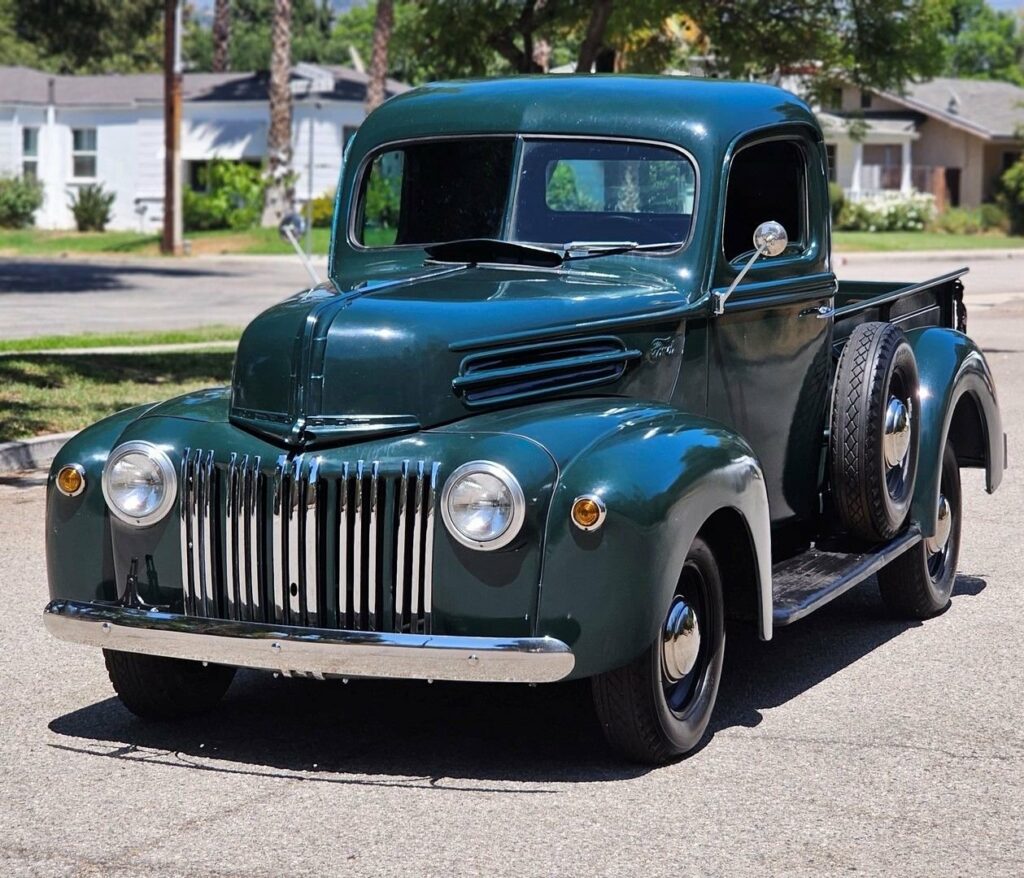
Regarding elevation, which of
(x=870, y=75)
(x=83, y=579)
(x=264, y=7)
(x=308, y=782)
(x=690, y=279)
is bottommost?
(x=308, y=782)

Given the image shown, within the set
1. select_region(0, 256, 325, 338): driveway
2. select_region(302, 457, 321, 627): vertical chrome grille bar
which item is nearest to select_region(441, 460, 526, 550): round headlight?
select_region(302, 457, 321, 627): vertical chrome grille bar

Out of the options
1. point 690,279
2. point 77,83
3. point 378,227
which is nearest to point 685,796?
point 690,279

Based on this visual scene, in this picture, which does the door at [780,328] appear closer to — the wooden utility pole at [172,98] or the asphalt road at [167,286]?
the asphalt road at [167,286]

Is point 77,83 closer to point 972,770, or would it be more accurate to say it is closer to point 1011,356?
point 1011,356

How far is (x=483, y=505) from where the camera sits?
16.0 feet

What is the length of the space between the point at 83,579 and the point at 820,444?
288 cm

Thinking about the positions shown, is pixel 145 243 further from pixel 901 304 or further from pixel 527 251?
pixel 527 251

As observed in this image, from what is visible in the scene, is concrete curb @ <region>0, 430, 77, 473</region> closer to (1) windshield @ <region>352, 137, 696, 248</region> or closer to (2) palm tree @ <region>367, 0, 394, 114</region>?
(1) windshield @ <region>352, 137, 696, 248</region>

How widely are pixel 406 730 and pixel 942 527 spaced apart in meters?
2.82

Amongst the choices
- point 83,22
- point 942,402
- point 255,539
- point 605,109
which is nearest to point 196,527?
A: point 255,539

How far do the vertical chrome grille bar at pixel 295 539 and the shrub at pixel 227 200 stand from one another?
38.1 meters

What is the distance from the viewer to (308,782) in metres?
5.14

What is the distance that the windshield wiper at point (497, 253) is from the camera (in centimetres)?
598

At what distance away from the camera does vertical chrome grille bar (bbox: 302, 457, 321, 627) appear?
16.4 ft
